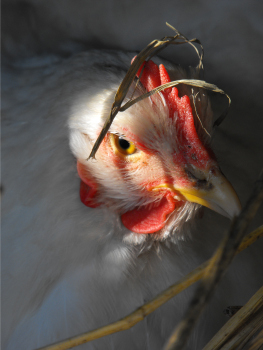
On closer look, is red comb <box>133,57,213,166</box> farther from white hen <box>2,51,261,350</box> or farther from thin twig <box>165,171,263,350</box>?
thin twig <box>165,171,263,350</box>

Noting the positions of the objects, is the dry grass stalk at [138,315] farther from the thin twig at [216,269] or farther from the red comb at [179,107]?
the red comb at [179,107]

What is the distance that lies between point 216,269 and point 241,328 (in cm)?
33

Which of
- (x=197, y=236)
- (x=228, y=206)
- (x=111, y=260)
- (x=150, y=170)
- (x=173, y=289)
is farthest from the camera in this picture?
(x=197, y=236)

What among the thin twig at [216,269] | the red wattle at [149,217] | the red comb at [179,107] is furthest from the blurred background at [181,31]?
the thin twig at [216,269]

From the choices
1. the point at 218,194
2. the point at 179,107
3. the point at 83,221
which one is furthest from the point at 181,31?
the point at 83,221

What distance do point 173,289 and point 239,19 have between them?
2.73 ft

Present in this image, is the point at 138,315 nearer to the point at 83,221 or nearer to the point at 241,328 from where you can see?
the point at 241,328

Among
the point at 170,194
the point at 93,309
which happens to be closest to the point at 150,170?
the point at 170,194

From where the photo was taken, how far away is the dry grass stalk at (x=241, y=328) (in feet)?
2.97

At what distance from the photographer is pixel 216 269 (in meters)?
0.70

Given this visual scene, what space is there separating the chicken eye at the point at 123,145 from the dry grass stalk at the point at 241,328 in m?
0.60

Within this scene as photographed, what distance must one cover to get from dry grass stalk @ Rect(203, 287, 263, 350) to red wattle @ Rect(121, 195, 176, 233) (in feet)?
1.36

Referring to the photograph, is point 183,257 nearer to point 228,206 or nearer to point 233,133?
point 228,206

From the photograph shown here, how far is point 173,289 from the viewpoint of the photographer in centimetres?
88
